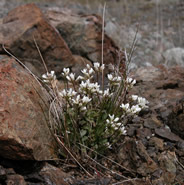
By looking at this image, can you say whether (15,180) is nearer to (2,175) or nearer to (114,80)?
(2,175)

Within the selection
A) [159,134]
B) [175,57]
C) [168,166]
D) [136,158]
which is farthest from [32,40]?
[175,57]

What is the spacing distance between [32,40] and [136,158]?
2.69 m

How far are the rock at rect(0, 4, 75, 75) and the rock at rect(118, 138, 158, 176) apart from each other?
2.12m

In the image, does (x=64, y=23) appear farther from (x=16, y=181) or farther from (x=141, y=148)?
(x=16, y=181)

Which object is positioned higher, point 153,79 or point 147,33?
point 153,79

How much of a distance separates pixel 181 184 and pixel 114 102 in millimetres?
1171

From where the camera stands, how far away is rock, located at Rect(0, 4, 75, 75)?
468 centimetres

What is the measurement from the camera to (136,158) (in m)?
3.09

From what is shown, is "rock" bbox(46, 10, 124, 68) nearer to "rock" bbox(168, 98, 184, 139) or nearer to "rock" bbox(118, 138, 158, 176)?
"rock" bbox(168, 98, 184, 139)

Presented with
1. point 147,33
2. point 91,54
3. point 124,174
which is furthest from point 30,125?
point 147,33

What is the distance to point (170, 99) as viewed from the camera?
13.6 feet

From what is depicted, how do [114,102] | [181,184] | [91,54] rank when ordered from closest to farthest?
[181,184]
[114,102]
[91,54]

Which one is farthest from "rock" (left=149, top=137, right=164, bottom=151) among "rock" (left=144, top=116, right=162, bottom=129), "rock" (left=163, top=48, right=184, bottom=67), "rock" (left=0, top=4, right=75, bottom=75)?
"rock" (left=163, top=48, right=184, bottom=67)

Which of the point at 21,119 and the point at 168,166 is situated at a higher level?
the point at 21,119
